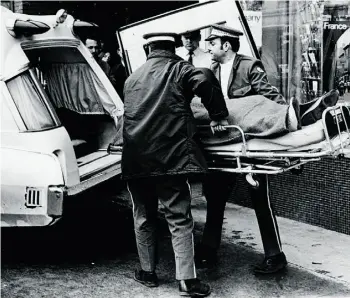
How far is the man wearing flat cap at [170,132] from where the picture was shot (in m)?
5.17

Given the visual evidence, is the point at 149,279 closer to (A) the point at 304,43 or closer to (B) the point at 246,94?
(B) the point at 246,94

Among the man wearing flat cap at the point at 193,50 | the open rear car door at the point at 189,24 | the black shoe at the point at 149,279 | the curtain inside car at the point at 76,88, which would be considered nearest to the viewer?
the black shoe at the point at 149,279

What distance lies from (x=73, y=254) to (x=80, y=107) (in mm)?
2131

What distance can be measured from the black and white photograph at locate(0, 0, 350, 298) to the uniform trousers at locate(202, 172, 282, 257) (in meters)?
0.01

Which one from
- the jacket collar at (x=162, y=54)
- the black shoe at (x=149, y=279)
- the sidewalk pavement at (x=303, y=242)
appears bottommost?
the sidewalk pavement at (x=303, y=242)

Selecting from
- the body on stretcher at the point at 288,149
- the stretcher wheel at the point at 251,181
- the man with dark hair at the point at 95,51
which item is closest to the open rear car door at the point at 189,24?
the body on stretcher at the point at 288,149

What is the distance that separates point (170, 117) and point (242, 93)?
93 cm

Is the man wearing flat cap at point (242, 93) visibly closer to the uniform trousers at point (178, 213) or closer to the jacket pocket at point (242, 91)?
the jacket pocket at point (242, 91)

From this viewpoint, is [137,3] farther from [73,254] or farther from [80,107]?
[73,254]

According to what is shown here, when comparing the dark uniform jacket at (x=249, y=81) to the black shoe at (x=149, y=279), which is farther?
the dark uniform jacket at (x=249, y=81)

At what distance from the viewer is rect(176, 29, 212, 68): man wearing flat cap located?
683 centimetres

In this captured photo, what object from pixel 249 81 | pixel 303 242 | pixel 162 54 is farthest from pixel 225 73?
pixel 303 242

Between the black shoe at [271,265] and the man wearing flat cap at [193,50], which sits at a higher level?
the man wearing flat cap at [193,50]

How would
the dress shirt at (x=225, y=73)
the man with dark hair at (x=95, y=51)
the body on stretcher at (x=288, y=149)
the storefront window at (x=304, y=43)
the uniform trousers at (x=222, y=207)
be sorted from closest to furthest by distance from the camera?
the body on stretcher at (x=288, y=149), the uniform trousers at (x=222, y=207), the dress shirt at (x=225, y=73), the storefront window at (x=304, y=43), the man with dark hair at (x=95, y=51)
